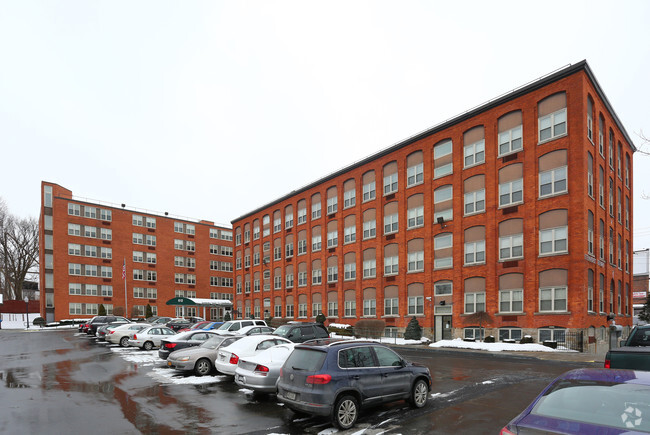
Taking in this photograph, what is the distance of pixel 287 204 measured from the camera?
188 ft

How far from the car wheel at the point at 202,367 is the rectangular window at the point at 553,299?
2330 cm

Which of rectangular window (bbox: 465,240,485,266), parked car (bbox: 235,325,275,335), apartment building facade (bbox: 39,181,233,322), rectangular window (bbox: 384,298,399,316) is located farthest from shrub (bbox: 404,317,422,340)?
apartment building facade (bbox: 39,181,233,322)

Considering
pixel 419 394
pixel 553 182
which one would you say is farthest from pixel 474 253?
pixel 419 394

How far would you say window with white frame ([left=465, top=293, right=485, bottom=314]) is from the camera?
107ft

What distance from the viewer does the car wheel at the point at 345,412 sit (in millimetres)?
8312

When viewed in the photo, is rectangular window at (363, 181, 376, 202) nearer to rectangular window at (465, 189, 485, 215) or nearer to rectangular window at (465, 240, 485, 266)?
rectangular window at (465, 189, 485, 215)

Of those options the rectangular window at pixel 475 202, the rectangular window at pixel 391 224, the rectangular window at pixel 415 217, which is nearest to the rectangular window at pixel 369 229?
the rectangular window at pixel 391 224

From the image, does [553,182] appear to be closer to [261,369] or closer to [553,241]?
[553,241]

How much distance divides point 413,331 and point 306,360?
88.9 ft

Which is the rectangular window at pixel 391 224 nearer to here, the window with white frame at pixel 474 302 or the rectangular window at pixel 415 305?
the rectangular window at pixel 415 305

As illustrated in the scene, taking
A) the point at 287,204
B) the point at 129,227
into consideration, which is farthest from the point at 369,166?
the point at 129,227

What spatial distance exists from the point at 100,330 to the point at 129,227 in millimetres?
44345

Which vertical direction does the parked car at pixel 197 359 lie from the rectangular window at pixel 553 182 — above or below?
below

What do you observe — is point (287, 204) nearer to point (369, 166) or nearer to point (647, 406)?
point (369, 166)
